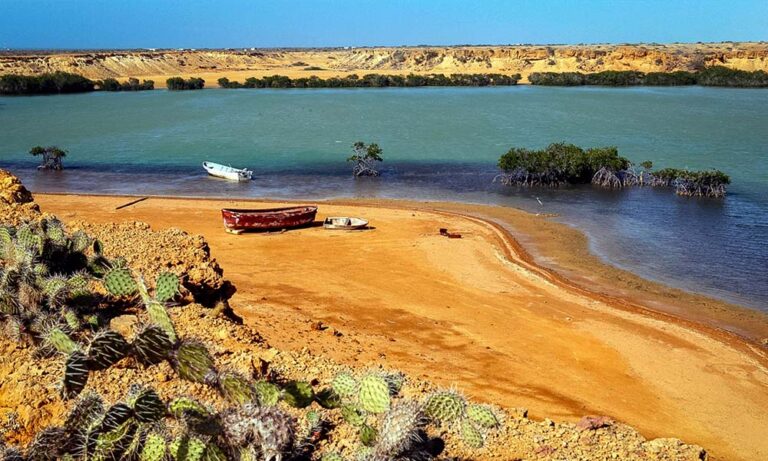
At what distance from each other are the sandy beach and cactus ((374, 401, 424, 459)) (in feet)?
18.1

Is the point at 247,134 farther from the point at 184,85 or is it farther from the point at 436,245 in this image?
the point at 184,85

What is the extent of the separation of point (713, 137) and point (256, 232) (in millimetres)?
32312

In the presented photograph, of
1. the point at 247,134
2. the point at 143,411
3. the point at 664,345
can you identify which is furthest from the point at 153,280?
the point at 247,134

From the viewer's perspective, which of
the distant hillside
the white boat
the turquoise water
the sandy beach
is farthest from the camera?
the distant hillside

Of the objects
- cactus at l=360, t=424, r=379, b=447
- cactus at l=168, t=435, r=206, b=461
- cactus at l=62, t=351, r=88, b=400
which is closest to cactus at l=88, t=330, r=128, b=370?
cactus at l=62, t=351, r=88, b=400

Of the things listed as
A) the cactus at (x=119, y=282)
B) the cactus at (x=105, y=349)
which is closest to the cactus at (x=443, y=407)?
the cactus at (x=105, y=349)

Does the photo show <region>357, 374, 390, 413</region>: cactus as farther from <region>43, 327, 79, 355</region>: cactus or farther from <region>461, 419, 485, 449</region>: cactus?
<region>43, 327, 79, 355</region>: cactus

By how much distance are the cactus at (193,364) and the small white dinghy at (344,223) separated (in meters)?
16.0

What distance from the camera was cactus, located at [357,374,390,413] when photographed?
14.2 ft

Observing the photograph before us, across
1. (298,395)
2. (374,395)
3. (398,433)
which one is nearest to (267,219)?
(298,395)

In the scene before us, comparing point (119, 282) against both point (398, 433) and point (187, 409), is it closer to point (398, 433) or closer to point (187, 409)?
point (187, 409)

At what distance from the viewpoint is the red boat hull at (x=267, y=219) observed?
19328 mm

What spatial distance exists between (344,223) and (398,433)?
53.6ft

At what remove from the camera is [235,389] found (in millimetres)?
3998
